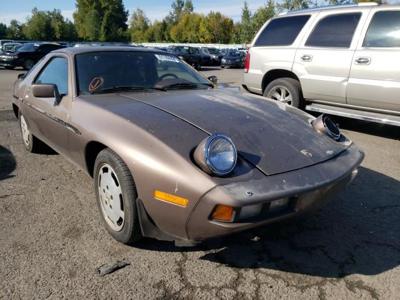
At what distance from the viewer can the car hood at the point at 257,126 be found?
8.28 feet

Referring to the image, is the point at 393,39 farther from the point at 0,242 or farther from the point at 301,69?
the point at 0,242

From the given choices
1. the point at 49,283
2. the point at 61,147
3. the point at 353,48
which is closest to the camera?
the point at 49,283

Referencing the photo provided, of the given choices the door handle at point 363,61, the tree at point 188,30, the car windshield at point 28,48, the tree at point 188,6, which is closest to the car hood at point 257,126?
the door handle at point 363,61

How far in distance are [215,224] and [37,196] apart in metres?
2.18

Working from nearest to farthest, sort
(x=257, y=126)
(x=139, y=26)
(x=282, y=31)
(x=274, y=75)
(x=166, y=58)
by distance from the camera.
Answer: (x=257, y=126) → (x=166, y=58) → (x=282, y=31) → (x=274, y=75) → (x=139, y=26)

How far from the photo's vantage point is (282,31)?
6.66m

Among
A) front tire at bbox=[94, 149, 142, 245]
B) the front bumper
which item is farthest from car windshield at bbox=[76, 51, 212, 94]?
the front bumper

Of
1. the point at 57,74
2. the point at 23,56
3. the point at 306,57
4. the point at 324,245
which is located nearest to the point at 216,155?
the point at 324,245

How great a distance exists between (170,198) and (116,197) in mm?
609

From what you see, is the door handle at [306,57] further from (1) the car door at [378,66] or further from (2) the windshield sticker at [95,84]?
(2) the windshield sticker at [95,84]

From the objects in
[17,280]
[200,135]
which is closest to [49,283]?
[17,280]

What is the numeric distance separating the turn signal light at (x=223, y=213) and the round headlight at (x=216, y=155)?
201mm

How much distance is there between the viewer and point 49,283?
2.40 m

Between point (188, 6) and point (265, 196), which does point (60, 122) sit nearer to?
point (265, 196)
